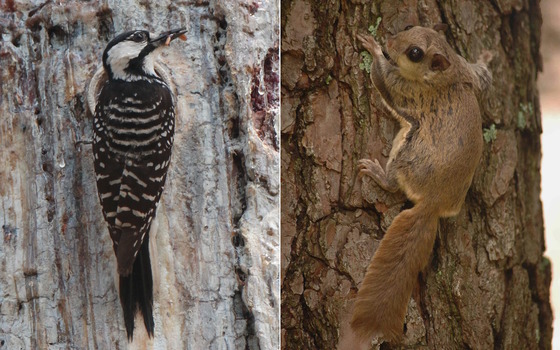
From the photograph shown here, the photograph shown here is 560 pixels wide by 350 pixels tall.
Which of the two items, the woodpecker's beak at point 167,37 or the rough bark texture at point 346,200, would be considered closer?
the woodpecker's beak at point 167,37

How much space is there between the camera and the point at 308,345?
10.2ft

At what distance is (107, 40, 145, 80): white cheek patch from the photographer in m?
2.47

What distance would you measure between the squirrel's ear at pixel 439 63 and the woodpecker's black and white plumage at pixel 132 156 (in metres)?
1.08

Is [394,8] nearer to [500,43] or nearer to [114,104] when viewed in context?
[500,43]

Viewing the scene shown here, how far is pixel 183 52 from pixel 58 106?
441mm

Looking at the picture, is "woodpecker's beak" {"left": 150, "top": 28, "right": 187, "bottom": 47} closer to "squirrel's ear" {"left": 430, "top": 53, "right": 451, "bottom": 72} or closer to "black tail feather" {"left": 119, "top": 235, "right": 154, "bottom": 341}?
"black tail feather" {"left": 119, "top": 235, "right": 154, "bottom": 341}

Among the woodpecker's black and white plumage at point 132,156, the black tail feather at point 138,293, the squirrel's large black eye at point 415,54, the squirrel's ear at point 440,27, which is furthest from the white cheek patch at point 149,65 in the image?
the squirrel's ear at point 440,27

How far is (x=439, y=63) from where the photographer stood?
3111 mm

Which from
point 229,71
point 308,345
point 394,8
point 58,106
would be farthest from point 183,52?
point 308,345

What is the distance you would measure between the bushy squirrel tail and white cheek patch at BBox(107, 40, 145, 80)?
3.90ft

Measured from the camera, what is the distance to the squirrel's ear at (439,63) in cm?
309

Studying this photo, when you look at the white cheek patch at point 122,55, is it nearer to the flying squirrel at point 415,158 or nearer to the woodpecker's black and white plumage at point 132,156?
the woodpecker's black and white plumage at point 132,156

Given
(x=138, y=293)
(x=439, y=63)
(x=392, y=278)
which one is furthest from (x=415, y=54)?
(x=138, y=293)

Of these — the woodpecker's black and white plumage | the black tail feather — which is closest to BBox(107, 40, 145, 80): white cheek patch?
the woodpecker's black and white plumage
